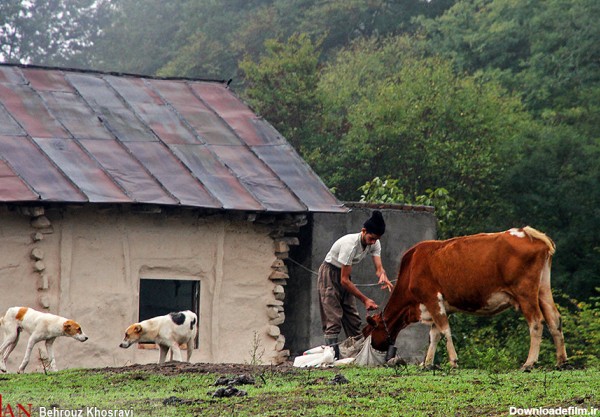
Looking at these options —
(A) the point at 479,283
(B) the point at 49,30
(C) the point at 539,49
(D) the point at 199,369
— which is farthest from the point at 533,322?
(B) the point at 49,30

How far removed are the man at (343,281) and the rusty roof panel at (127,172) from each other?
2626 mm

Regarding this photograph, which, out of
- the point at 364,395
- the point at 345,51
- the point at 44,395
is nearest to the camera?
the point at 364,395

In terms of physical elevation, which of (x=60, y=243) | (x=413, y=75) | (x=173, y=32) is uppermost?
(x=173, y=32)

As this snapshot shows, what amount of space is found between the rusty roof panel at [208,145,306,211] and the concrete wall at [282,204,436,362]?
0.90 m

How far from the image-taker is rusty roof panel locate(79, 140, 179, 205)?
1584 cm

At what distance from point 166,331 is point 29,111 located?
14.0 ft

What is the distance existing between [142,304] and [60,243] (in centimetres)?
203

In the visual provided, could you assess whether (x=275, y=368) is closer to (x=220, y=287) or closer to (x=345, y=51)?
(x=220, y=287)

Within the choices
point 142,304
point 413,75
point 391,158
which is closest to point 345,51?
point 413,75

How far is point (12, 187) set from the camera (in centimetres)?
1495

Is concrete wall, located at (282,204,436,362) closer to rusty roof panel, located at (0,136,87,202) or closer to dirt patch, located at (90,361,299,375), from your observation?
rusty roof panel, located at (0,136,87,202)

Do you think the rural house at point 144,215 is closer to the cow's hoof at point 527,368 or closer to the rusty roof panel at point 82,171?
the rusty roof panel at point 82,171

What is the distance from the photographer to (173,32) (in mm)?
57312

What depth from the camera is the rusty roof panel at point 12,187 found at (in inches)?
579
